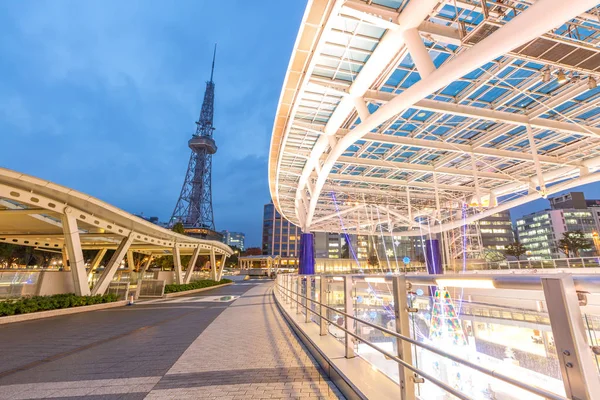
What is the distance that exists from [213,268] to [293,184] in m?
17.4

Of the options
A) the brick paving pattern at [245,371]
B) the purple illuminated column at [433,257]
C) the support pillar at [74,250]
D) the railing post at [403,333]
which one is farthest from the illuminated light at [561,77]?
the purple illuminated column at [433,257]

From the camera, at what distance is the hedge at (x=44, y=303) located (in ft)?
34.3

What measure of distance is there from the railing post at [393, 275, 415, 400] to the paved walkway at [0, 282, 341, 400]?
1203 millimetres

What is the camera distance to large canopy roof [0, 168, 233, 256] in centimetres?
1114

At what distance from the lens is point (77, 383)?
4.19 meters

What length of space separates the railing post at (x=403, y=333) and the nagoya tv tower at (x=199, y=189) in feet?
281

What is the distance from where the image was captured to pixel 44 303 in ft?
38.0

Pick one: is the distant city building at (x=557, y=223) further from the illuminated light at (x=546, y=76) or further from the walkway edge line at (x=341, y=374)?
the walkway edge line at (x=341, y=374)

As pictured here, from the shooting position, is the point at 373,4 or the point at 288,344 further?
the point at 373,4

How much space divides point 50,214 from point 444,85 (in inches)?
673

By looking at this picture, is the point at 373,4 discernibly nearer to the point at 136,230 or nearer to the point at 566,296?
the point at 566,296

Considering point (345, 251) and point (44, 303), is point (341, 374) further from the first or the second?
point (345, 251)

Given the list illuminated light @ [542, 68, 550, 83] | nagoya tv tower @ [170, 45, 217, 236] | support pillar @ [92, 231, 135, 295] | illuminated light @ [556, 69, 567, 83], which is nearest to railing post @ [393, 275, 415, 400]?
illuminated light @ [542, 68, 550, 83]

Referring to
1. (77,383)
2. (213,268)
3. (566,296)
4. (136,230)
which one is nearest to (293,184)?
(136,230)
